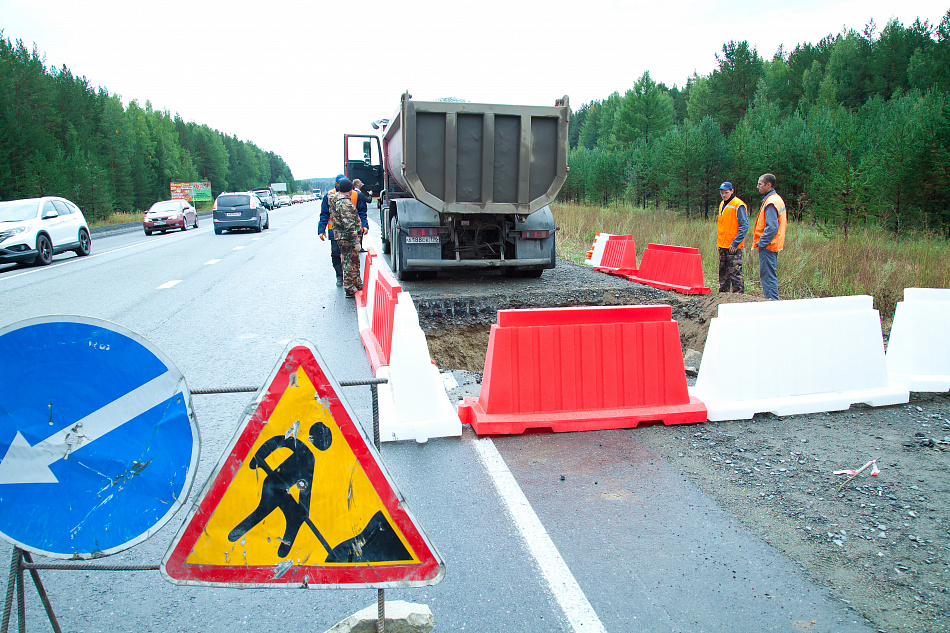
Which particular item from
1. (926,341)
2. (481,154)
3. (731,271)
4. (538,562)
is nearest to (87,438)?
(538,562)

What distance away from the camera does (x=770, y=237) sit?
378 inches

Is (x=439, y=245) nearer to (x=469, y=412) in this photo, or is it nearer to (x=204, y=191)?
(x=469, y=412)

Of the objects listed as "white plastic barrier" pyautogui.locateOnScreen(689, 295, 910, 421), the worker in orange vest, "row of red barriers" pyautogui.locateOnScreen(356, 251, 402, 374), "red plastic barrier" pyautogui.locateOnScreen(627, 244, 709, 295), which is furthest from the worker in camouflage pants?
"white plastic barrier" pyautogui.locateOnScreen(689, 295, 910, 421)

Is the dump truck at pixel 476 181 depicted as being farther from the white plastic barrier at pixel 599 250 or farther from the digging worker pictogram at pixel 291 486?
the digging worker pictogram at pixel 291 486

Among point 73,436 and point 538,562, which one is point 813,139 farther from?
point 73,436

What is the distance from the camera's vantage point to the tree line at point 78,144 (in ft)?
144

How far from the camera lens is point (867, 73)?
57219mm

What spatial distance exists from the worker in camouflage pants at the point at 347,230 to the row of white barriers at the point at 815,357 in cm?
724

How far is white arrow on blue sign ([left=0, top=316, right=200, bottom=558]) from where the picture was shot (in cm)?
206

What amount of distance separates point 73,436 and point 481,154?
8750 mm

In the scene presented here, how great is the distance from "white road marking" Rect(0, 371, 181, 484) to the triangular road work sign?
316 millimetres

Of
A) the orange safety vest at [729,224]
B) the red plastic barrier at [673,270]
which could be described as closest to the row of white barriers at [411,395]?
the red plastic barrier at [673,270]

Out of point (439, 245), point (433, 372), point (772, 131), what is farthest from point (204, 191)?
point (433, 372)

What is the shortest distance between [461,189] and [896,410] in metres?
6.95
